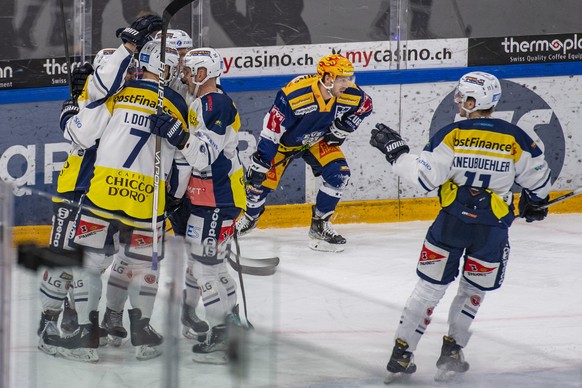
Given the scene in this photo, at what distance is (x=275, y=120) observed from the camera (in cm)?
660

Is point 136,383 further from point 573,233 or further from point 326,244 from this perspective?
point 573,233

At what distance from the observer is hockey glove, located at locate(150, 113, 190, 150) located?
A: 4.66 m

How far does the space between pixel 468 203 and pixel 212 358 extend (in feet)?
6.29

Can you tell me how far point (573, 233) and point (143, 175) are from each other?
137 inches

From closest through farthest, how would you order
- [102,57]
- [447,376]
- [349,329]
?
1. [447,376]
2. [349,329]
3. [102,57]

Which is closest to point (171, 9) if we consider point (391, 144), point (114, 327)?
point (391, 144)

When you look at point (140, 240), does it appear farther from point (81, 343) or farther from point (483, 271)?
point (483, 271)

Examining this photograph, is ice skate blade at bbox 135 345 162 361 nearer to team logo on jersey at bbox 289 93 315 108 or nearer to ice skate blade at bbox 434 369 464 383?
ice skate blade at bbox 434 369 464 383

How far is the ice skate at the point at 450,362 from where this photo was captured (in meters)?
3.84

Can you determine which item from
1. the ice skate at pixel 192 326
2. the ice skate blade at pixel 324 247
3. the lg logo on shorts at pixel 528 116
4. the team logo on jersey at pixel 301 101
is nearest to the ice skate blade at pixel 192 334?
the ice skate at pixel 192 326

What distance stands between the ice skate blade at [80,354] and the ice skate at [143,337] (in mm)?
146

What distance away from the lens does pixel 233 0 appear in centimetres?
729

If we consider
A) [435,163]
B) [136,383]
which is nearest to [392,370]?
[136,383]

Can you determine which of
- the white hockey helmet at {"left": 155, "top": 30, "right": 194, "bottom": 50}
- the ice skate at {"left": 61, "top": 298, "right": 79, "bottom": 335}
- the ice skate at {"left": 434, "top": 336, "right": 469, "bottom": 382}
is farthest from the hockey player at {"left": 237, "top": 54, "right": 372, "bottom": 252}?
the ice skate at {"left": 61, "top": 298, "right": 79, "bottom": 335}
